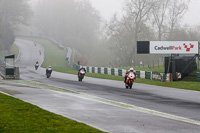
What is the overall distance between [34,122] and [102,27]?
63.8 meters

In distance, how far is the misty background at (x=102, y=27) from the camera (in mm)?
65625

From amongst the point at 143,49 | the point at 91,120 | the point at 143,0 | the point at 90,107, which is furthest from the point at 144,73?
the point at 143,0

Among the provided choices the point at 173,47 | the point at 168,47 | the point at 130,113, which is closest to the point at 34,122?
the point at 130,113

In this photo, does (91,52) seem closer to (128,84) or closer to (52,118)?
(128,84)

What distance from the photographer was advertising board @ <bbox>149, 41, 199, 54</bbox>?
102ft

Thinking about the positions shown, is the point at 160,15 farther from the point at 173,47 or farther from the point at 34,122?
the point at 34,122

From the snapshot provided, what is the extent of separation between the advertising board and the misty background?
26519 mm

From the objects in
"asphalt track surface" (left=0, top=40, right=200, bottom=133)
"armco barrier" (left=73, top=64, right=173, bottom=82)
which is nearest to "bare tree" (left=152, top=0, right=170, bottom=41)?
"armco barrier" (left=73, top=64, right=173, bottom=82)

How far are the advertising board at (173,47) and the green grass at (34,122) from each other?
20370 mm

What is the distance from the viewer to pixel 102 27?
239 ft

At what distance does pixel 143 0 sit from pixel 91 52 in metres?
31.3

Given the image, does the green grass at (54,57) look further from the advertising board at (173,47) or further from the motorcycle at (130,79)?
the motorcycle at (130,79)

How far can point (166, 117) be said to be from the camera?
39.1 feet

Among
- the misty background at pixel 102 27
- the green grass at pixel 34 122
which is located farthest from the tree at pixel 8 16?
the green grass at pixel 34 122
